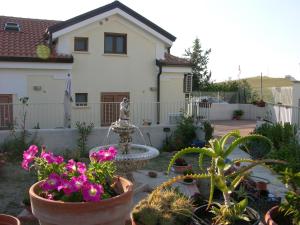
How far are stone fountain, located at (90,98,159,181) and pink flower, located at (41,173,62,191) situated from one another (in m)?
3.45

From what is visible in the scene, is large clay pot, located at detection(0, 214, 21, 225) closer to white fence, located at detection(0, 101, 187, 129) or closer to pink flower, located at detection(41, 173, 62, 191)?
pink flower, located at detection(41, 173, 62, 191)

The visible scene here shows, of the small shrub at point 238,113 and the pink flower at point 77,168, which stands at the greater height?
the pink flower at point 77,168

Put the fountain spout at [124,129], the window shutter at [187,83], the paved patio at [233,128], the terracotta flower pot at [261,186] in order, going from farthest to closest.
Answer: the paved patio at [233,128] < the window shutter at [187,83] < the fountain spout at [124,129] < the terracotta flower pot at [261,186]

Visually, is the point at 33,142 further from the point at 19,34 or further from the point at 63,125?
the point at 19,34

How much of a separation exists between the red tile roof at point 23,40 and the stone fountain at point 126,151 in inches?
318

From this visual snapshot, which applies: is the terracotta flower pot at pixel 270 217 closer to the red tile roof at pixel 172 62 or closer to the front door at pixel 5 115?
the front door at pixel 5 115

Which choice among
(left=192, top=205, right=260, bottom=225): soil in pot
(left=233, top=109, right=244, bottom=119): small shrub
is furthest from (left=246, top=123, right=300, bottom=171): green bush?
(left=233, top=109, right=244, bottom=119): small shrub

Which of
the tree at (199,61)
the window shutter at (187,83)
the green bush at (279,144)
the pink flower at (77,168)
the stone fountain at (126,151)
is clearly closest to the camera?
the pink flower at (77,168)

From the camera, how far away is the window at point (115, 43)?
55.2 feet

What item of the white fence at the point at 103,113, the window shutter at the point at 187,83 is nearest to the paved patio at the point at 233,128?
the white fence at the point at 103,113

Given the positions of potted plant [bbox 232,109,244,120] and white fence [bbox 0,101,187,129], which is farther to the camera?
potted plant [bbox 232,109,244,120]

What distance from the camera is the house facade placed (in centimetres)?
1513

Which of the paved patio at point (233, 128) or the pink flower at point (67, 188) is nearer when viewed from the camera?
the pink flower at point (67, 188)

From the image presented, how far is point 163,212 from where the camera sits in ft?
13.7
